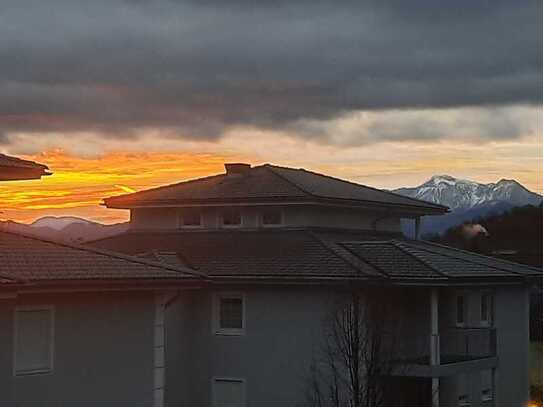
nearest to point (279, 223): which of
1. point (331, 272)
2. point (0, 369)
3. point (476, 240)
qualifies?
point (331, 272)

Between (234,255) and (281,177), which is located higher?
(281,177)

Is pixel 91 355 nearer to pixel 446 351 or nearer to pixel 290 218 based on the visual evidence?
pixel 290 218

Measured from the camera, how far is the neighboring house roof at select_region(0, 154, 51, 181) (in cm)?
2147

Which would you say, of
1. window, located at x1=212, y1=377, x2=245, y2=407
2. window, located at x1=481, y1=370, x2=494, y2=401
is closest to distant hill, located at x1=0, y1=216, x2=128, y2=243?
window, located at x1=212, y1=377, x2=245, y2=407

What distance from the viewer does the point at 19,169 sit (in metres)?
21.7

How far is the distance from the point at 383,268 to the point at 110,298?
33.1ft

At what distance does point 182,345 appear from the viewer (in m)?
30.1

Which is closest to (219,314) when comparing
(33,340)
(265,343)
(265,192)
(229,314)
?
(229,314)

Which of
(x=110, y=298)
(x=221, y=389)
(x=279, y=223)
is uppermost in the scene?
(x=279, y=223)

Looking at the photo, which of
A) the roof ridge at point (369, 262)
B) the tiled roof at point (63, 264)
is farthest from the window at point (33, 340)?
the roof ridge at point (369, 262)

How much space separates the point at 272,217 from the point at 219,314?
13.6 feet

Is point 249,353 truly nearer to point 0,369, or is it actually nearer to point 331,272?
point 331,272

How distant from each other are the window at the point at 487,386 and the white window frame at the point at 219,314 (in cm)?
751

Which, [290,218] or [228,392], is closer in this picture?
[228,392]
